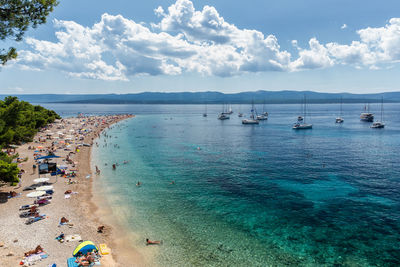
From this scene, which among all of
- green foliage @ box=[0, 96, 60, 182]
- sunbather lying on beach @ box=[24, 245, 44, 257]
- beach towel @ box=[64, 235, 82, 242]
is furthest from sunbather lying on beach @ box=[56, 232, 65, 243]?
green foliage @ box=[0, 96, 60, 182]

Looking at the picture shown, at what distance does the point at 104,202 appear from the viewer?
29562 mm

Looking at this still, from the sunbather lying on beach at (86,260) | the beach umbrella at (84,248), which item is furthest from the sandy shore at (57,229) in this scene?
the sunbather lying on beach at (86,260)

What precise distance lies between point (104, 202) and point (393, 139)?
84.0 meters

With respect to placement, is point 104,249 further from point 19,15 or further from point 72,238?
point 19,15

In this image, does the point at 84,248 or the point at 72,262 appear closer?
the point at 72,262

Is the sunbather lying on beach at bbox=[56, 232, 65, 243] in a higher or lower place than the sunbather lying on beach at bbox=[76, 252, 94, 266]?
higher

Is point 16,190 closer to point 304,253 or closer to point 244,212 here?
point 244,212

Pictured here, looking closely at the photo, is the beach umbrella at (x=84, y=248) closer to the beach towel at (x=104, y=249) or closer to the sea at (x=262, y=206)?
the beach towel at (x=104, y=249)

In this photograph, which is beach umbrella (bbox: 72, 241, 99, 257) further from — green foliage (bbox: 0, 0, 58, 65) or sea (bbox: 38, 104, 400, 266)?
green foliage (bbox: 0, 0, 58, 65)

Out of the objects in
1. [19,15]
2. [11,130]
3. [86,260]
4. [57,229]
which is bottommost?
[86,260]

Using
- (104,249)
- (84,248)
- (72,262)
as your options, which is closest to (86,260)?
(72,262)

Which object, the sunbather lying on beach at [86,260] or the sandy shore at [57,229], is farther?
the sandy shore at [57,229]

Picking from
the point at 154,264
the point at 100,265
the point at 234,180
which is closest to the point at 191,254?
the point at 154,264

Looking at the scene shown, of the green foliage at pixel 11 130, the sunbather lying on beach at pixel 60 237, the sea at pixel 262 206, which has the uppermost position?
the green foliage at pixel 11 130
